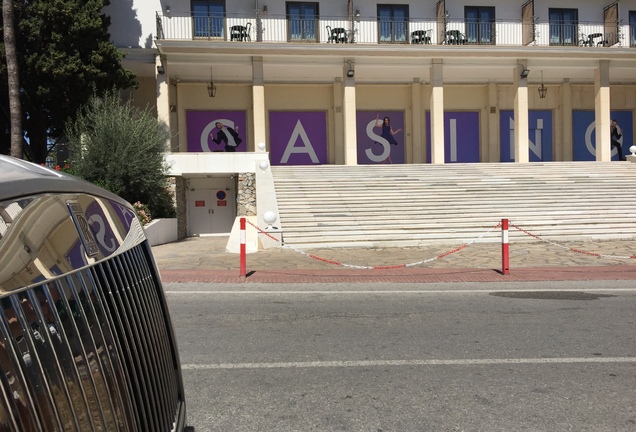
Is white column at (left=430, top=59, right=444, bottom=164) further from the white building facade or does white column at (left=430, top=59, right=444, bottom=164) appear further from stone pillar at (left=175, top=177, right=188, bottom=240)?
stone pillar at (left=175, top=177, right=188, bottom=240)

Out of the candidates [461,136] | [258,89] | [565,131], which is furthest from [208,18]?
[565,131]

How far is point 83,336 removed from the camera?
4.12ft

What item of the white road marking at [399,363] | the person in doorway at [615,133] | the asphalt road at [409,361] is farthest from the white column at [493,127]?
the white road marking at [399,363]

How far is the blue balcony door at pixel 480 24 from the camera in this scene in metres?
28.9

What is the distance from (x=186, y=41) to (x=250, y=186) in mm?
7419

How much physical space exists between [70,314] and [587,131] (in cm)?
3580

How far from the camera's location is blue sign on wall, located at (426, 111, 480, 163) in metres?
32.0

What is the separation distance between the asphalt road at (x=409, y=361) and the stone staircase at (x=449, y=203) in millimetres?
6816

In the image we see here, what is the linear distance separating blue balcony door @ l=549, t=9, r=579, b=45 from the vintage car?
104 feet

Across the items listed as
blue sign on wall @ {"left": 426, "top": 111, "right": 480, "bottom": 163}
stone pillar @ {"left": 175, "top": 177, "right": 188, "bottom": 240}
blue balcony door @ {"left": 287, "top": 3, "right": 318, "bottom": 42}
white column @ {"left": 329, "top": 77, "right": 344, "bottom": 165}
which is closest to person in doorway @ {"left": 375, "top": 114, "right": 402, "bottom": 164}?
blue sign on wall @ {"left": 426, "top": 111, "right": 480, "bottom": 163}

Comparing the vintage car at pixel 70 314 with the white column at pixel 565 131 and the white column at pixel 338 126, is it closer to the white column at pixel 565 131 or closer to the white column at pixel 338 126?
the white column at pixel 338 126

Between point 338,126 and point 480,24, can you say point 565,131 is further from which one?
point 338,126

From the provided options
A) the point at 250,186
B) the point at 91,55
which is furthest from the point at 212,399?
the point at 91,55

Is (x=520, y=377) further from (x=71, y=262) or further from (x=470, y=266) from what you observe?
(x=470, y=266)
